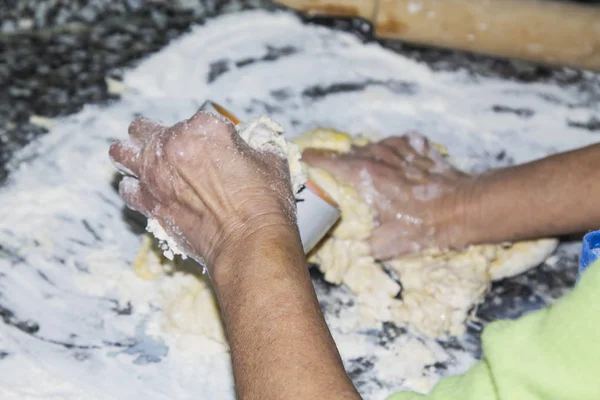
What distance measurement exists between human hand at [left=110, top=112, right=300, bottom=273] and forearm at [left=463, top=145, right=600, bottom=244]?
53 centimetres

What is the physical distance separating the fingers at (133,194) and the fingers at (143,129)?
67 mm

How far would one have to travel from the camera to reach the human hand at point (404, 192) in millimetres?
1434

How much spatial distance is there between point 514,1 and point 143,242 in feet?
3.97

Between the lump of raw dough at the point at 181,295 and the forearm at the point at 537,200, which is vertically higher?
the forearm at the point at 537,200

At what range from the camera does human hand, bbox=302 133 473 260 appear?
4.70 feet

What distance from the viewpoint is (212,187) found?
3.28 feet

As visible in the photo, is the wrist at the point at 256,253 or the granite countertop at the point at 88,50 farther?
the granite countertop at the point at 88,50

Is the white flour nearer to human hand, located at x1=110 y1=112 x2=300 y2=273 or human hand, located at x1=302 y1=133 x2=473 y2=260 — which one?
human hand, located at x1=302 y1=133 x2=473 y2=260

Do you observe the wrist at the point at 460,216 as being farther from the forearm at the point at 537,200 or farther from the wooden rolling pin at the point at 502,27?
the wooden rolling pin at the point at 502,27

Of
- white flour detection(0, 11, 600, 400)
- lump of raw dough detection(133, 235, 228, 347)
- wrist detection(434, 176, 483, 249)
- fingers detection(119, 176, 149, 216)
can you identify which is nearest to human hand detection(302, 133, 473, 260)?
wrist detection(434, 176, 483, 249)

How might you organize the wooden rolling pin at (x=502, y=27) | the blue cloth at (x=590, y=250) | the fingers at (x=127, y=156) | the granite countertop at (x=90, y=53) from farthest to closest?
the wooden rolling pin at (x=502, y=27) < the granite countertop at (x=90, y=53) < the fingers at (x=127, y=156) < the blue cloth at (x=590, y=250)

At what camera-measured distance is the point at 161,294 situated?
1.34 meters

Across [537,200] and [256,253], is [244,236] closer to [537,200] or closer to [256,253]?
[256,253]

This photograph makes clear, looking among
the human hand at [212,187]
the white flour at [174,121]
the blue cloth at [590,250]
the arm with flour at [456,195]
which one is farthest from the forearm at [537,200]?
the human hand at [212,187]
